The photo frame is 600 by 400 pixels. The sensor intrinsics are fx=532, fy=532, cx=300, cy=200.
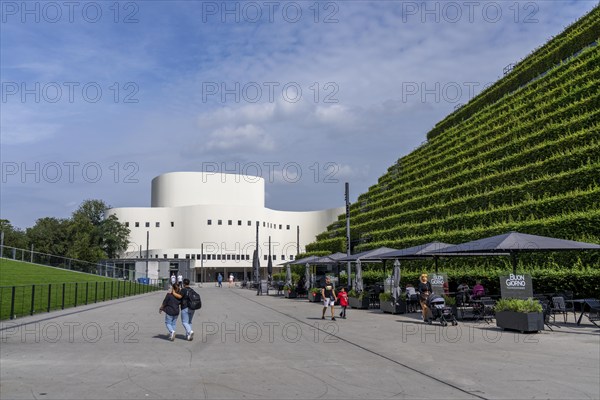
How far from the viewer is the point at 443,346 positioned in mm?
12750

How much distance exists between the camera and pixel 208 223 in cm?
11569


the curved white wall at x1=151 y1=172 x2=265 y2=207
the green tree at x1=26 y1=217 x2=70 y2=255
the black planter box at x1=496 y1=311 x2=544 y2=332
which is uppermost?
the curved white wall at x1=151 y1=172 x2=265 y2=207

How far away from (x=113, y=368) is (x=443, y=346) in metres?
7.47

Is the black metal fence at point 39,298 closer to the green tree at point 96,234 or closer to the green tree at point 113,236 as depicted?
the green tree at point 96,234

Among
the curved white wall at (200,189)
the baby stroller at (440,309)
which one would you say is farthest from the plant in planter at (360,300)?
the curved white wall at (200,189)

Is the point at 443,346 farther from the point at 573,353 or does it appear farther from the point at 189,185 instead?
the point at 189,185

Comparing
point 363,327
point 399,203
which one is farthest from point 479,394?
point 399,203

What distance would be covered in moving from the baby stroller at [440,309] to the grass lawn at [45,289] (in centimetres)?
1383

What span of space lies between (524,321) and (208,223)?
4107 inches

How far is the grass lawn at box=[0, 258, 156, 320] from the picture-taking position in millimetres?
21397

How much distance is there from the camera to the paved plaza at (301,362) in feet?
26.3

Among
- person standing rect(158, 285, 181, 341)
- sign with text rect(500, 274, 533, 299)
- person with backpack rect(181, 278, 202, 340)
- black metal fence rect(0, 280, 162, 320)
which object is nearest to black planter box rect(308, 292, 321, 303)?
black metal fence rect(0, 280, 162, 320)

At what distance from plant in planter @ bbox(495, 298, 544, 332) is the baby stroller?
2.05 m

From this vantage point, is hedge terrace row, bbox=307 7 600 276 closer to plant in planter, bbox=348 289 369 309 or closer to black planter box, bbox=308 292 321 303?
plant in planter, bbox=348 289 369 309
